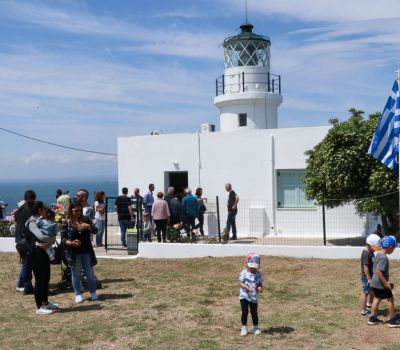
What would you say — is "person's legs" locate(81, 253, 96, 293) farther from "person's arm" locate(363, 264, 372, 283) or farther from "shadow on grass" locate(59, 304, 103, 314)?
"person's arm" locate(363, 264, 372, 283)

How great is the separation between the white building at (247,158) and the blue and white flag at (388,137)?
475 cm

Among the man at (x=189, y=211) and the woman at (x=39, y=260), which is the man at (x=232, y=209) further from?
the woman at (x=39, y=260)

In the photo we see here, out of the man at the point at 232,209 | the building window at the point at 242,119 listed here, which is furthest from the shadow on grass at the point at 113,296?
the building window at the point at 242,119

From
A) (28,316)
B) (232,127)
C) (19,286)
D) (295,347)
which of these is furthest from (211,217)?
(295,347)

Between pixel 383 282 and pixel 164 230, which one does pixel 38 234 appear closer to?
pixel 383 282

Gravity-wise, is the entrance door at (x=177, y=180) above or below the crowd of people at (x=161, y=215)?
above

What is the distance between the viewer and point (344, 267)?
1187cm

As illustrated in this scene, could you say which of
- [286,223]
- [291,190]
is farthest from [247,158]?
[286,223]

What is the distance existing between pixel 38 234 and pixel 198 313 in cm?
271

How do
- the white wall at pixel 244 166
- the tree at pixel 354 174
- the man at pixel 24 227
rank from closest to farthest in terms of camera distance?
1. the man at pixel 24 227
2. the tree at pixel 354 174
3. the white wall at pixel 244 166

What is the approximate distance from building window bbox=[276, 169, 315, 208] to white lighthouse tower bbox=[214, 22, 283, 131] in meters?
3.02

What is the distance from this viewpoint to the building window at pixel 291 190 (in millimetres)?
17219

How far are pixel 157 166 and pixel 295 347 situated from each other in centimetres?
1284

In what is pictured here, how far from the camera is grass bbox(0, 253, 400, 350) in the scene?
7094mm
